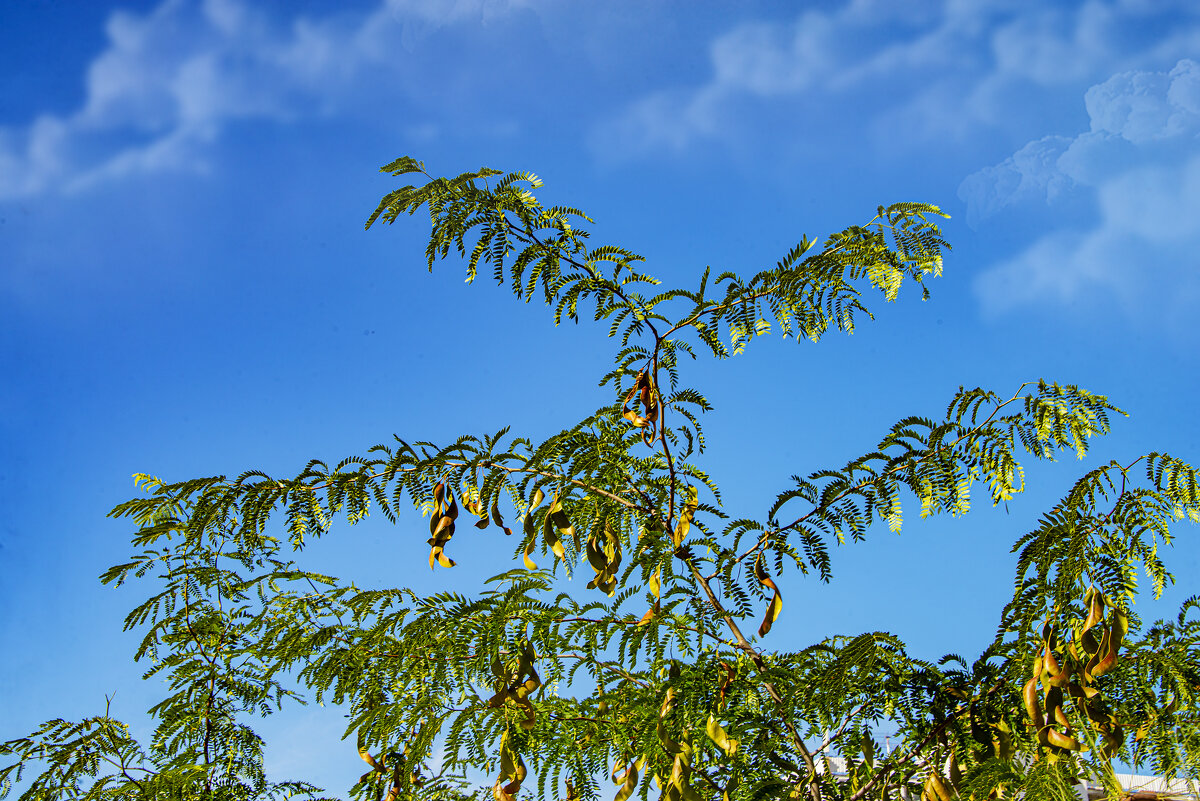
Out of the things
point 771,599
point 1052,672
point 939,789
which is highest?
point 771,599

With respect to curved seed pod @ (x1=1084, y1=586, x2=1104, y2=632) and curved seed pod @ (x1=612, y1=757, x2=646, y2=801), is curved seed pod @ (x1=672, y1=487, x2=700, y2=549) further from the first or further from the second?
curved seed pod @ (x1=1084, y1=586, x2=1104, y2=632)

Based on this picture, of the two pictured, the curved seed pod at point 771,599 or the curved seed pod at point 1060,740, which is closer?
the curved seed pod at point 1060,740

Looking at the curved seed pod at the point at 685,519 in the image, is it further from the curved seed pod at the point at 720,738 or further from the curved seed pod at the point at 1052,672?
the curved seed pod at the point at 1052,672

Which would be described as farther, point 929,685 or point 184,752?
point 184,752

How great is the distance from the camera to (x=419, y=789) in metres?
3.21

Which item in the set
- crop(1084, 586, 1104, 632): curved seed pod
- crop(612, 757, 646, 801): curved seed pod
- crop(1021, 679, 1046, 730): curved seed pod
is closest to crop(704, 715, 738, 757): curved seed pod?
crop(612, 757, 646, 801): curved seed pod

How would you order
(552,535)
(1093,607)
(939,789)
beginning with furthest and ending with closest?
(552,535) < (939,789) < (1093,607)

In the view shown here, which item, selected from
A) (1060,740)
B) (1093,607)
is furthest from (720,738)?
(1093,607)

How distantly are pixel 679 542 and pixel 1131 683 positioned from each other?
1.18m

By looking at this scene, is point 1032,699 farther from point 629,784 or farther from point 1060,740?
point 629,784

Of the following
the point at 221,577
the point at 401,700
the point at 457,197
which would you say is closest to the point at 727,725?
the point at 401,700

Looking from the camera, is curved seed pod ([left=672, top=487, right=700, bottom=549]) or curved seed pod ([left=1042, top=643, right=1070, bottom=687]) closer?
curved seed pod ([left=1042, top=643, right=1070, bottom=687])

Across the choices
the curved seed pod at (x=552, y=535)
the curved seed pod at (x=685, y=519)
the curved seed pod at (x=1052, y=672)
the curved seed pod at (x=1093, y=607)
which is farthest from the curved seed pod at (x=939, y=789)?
the curved seed pod at (x=552, y=535)

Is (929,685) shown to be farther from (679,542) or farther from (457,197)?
(457,197)
